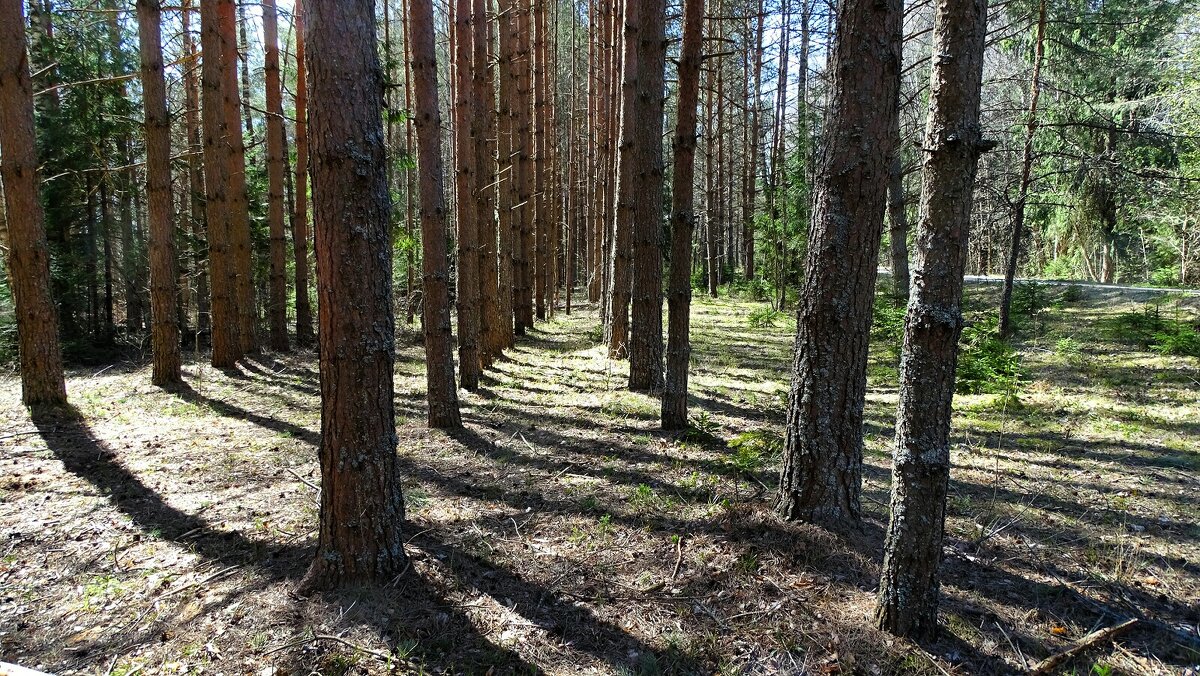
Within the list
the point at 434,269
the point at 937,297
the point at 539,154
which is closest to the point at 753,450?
the point at 937,297

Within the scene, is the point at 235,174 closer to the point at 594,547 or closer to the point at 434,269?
the point at 434,269

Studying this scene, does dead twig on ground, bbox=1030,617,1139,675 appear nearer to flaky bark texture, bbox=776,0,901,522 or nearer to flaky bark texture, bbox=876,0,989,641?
flaky bark texture, bbox=876,0,989,641

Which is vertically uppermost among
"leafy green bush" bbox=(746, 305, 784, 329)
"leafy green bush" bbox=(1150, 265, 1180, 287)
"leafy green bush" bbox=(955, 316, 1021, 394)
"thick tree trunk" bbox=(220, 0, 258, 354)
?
"thick tree trunk" bbox=(220, 0, 258, 354)

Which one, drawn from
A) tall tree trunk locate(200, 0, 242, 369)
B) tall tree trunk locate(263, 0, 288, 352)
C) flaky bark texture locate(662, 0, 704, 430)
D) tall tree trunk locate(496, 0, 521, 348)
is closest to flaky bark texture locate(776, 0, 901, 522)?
flaky bark texture locate(662, 0, 704, 430)

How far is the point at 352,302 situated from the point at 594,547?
82.2 inches

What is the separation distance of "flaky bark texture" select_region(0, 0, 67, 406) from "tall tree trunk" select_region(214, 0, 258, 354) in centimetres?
344

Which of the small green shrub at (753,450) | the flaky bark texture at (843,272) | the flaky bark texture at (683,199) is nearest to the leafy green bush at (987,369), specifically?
the small green shrub at (753,450)

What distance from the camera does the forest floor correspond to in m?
2.85

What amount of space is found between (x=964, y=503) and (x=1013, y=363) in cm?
453

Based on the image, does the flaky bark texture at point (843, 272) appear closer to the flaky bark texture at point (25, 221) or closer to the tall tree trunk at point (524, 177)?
the flaky bark texture at point (25, 221)

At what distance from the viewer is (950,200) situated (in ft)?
7.93

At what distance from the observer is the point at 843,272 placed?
343 cm

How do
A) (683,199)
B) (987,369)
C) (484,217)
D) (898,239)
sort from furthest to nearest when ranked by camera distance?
1. (898,239)
2. (484,217)
3. (987,369)
4. (683,199)

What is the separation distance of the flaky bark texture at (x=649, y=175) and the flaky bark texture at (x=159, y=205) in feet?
21.7
